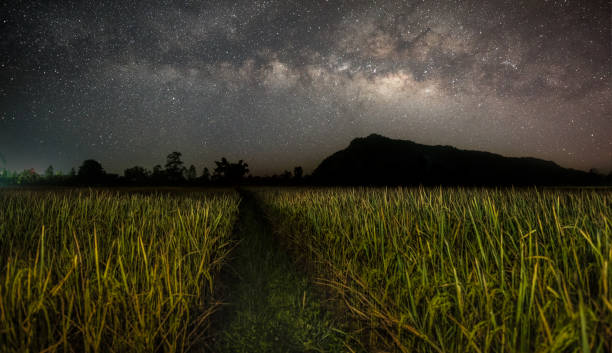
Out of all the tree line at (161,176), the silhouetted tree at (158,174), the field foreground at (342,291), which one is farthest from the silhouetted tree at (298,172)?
the field foreground at (342,291)

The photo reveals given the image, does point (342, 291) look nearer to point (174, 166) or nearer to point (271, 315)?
point (271, 315)

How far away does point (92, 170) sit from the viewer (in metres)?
67.1

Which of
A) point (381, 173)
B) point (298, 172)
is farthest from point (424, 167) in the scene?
point (298, 172)

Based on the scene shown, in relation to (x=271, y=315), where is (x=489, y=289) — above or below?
above

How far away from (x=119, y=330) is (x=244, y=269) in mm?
3123

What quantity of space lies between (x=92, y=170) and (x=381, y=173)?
8215 centimetres

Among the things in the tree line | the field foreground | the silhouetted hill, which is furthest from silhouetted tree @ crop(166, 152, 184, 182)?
the field foreground

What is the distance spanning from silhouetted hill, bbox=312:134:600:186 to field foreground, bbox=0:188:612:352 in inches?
2220

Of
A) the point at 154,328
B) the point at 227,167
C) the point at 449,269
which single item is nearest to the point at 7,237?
the point at 154,328

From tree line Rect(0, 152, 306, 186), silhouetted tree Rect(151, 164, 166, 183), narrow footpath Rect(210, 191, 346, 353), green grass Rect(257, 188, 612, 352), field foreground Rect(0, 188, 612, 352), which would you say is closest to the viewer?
green grass Rect(257, 188, 612, 352)

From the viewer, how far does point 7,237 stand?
357 cm

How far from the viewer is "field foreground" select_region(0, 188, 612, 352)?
1306 millimetres

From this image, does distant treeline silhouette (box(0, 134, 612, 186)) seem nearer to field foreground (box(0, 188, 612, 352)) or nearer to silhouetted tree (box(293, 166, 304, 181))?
silhouetted tree (box(293, 166, 304, 181))

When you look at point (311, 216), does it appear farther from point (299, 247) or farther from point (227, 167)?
point (227, 167)
